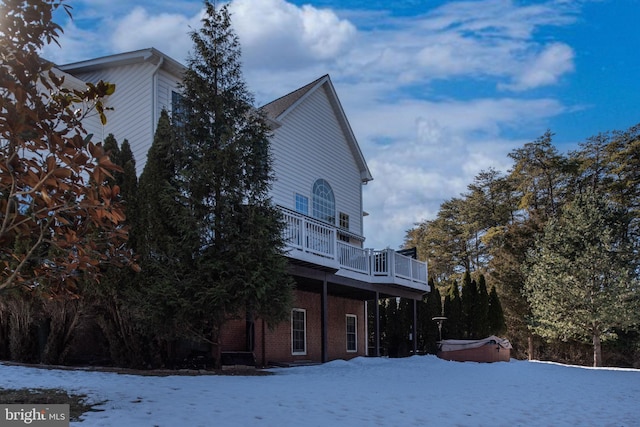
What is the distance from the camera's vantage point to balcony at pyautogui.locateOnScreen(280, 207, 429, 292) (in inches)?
549

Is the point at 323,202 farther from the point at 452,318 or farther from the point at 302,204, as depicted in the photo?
the point at 452,318

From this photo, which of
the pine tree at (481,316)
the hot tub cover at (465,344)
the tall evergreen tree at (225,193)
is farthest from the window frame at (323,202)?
the pine tree at (481,316)

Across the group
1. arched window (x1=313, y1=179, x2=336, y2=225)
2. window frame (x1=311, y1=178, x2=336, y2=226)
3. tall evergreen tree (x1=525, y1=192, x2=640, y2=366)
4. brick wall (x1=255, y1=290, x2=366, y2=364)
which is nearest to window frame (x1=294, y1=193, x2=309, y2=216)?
window frame (x1=311, y1=178, x2=336, y2=226)

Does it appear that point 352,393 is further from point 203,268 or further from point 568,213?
point 568,213

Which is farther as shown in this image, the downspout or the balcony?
the downspout

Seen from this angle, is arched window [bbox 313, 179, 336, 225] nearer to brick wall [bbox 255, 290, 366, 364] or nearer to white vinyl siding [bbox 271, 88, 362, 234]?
white vinyl siding [bbox 271, 88, 362, 234]

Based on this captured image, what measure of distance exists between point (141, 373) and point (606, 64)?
1817 cm

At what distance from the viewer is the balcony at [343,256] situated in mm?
13938

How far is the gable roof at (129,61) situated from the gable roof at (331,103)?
3.63 meters

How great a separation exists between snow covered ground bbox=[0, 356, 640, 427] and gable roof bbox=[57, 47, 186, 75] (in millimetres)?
7743

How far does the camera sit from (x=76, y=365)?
12.4 m

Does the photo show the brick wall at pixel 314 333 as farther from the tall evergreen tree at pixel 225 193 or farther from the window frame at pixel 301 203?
the tall evergreen tree at pixel 225 193

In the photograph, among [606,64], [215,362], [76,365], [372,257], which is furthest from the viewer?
[606,64]

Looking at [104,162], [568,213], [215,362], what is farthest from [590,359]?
[104,162]
